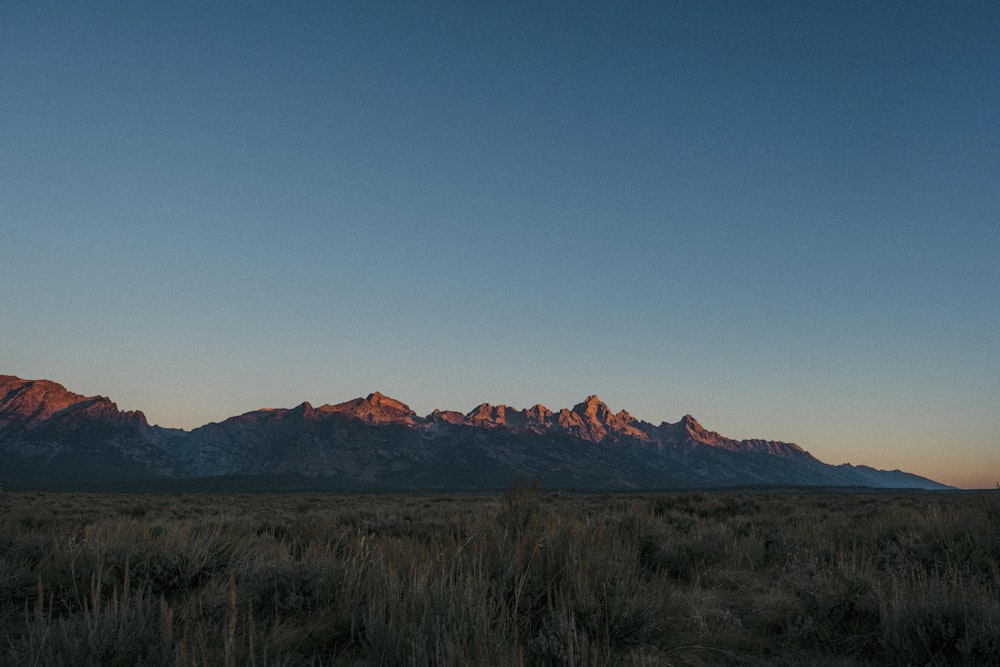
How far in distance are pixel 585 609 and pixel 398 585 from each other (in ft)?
4.66

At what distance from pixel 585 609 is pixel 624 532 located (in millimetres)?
4767

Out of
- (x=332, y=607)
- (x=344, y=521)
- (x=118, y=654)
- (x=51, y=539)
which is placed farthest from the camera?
(x=344, y=521)

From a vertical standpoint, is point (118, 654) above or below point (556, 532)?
below

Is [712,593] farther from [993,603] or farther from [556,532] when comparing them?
[993,603]

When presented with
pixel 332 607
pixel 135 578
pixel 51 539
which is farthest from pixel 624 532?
pixel 51 539

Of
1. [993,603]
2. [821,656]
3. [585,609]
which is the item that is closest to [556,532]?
[585,609]

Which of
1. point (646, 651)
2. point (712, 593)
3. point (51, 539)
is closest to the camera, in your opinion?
point (646, 651)

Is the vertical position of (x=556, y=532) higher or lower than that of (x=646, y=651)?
higher

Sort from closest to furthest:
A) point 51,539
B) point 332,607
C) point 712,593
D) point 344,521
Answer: point 332,607 < point 712,593 < point 51,539 < point 344,521

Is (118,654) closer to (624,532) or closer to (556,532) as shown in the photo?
(556,532)

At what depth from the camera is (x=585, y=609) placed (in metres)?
4.14

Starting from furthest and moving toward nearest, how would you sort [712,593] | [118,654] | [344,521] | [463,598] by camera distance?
[344,521], [712,593], [463,598], [118,654]

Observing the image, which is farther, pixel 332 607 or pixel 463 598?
pixel 332 607

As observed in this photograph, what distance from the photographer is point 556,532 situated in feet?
18.4
